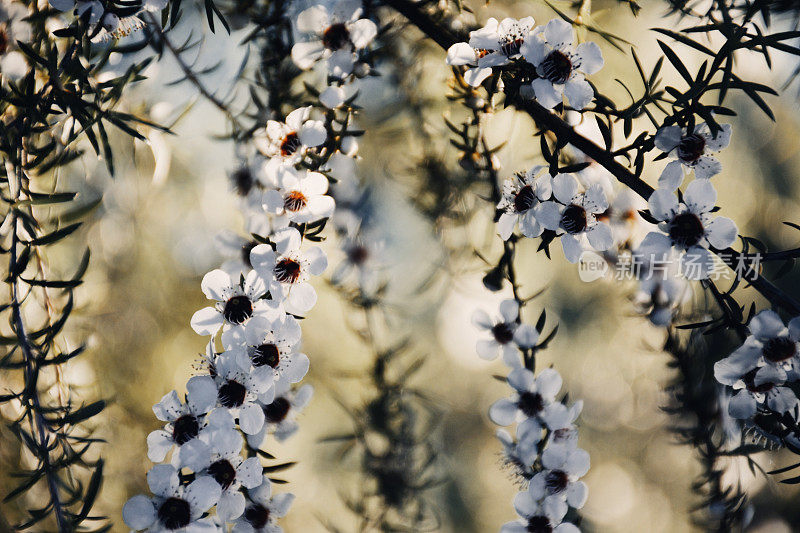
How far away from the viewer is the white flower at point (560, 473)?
0.55 meters

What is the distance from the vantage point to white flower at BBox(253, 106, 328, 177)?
51cm

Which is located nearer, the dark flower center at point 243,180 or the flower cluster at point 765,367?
the flower cluster at point 765,367

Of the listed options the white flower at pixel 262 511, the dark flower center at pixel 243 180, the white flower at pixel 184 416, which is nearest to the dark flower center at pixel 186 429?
the white flower at pixel 184 416

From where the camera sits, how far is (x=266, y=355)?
17.8 inches

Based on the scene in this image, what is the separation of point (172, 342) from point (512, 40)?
762 millimetres

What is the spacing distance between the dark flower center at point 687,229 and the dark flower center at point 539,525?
35 centimetres

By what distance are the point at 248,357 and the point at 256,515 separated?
0.82 feet

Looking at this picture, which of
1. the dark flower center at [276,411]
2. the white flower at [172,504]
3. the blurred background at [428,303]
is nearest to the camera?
the white flower at [172,504]

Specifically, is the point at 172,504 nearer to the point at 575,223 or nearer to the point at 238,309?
the point at 238,309

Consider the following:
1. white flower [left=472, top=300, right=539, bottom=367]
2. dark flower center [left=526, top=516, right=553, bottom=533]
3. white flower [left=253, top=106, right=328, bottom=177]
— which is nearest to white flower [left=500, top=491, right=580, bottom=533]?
dark flower center [left=526, top=516, right=553, bottom=533]

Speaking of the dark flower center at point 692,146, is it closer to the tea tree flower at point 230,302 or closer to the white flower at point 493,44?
the white flower at point 493,44

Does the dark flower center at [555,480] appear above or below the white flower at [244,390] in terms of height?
below

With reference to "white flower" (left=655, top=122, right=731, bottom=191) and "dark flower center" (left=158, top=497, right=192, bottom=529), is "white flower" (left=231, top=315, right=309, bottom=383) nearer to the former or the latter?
"dark flower center" (left=158, top=497, right=192, bottom=529)

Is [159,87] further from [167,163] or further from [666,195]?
[666,195]
